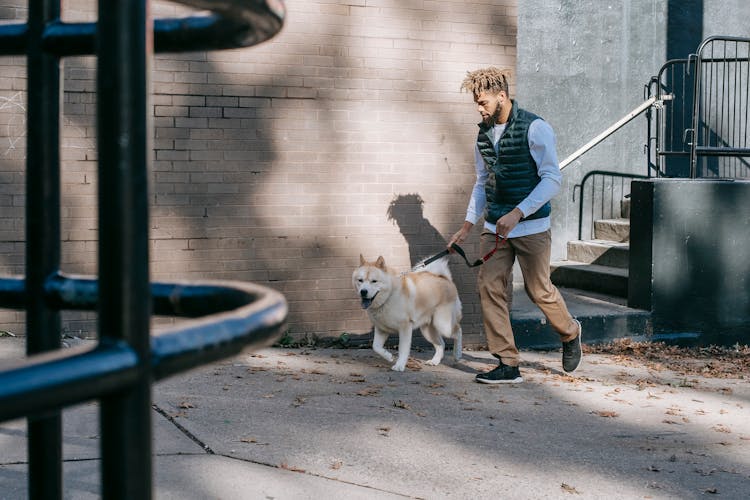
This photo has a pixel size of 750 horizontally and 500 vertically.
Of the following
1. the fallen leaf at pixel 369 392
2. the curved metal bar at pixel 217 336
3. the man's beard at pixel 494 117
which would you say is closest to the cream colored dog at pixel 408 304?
the fallen leaf at pixel 369 392

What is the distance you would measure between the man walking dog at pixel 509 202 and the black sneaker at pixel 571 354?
12cm

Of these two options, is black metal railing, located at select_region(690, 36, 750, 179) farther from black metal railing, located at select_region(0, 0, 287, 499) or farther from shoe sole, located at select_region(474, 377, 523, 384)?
black metal railing, located at select_region(0, 0, 287, 499)

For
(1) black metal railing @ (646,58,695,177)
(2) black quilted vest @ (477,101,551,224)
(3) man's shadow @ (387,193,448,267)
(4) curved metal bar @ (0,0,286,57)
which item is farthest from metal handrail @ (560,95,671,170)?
(4) curved metal bar @ (0,0,286,57)

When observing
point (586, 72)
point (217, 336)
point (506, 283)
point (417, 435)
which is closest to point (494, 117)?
point (506, 283)

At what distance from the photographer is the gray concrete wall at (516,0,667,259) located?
1182 cm

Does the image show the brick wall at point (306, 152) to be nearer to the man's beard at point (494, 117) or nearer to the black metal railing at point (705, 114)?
the man's beard at point (494, 117)

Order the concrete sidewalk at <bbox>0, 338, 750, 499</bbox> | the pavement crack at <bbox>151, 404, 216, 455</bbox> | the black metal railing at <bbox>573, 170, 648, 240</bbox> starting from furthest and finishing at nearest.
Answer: the black metal railing at <bbox>573, 170, 648, 240</bbox> → the pavement crack at <bbox>151, 404, 216, 455</bbox> → the concrete sidewalk at <bbox>0, 338, 750, 499</bbox>

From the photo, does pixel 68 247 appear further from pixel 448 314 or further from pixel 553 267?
pixel 553 267

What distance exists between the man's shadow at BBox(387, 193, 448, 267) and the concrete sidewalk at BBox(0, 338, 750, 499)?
117cm

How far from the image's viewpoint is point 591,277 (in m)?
11.0

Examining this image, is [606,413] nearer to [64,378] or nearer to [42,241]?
[42,241]

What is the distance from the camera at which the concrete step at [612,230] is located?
11664 mm

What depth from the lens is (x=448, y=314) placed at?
26.6ft

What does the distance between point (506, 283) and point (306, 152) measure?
84.0 inches
